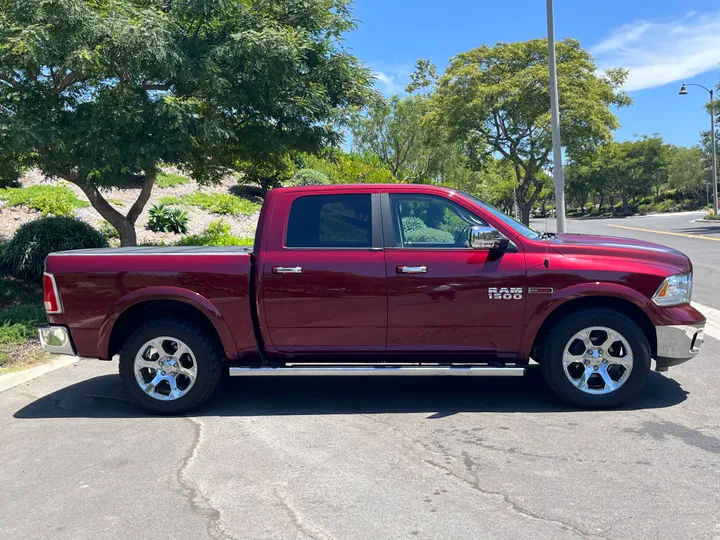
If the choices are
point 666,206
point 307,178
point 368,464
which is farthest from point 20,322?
point 666,206

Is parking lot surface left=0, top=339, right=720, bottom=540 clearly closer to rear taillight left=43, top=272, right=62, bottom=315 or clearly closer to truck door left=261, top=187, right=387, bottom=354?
truck door left=261, top=187, right=387, bottom=354

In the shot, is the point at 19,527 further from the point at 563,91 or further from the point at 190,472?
the point at 563,91

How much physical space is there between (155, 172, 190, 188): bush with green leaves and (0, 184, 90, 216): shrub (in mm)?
4084

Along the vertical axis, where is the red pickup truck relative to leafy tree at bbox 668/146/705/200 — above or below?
below

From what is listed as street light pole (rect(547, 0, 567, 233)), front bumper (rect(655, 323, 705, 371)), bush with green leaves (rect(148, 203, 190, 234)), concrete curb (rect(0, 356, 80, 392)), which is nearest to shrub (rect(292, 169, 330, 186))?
bush with green leaves (rect(148, 203, 190, 234))

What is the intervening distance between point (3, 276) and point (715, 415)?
10.4 m

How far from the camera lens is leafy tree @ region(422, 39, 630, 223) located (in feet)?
69.5

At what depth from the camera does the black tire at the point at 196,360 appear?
5.41 metres

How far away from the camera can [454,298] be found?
5.24 m

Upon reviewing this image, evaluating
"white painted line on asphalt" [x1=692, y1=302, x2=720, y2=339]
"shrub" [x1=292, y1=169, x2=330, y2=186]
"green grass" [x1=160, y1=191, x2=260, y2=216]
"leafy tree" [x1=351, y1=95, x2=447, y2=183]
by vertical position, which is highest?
"leafy tree" [x1=351, y1=95, x2=447, y2=183]

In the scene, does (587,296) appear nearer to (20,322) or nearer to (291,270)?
(291,270)

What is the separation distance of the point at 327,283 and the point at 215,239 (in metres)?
10.7

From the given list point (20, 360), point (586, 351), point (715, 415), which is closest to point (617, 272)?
point (586, 351)

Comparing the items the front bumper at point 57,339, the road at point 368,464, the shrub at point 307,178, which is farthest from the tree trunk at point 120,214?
the shrub at point 307,178
